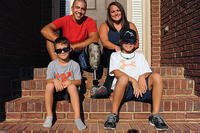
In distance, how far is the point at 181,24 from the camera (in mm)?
4805

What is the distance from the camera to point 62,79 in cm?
353

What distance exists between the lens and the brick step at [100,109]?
3.60 meters

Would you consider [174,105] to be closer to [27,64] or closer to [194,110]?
[194,110]

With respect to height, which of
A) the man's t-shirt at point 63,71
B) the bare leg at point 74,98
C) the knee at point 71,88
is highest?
the man's t-shirt at point 63,71

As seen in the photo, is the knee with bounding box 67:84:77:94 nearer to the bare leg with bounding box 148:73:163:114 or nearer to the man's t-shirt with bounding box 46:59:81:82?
the man's t-shirt with bounding box 46:59:81:82

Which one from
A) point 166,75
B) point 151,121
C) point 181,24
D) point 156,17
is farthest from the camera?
point 156,17

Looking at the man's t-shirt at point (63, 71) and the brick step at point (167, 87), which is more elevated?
the man's t-shirt at point (63, 71)

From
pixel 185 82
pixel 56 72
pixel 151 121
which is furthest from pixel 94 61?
pixel 185 82

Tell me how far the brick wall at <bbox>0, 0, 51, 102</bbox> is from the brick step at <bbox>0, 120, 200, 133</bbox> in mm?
763

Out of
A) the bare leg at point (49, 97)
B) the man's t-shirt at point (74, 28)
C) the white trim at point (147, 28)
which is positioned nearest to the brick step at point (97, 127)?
the bare leg at point (49, 97)

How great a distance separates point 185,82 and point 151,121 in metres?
1.00

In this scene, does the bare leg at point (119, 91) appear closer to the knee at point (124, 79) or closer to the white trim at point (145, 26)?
the knee at point (124, 79)

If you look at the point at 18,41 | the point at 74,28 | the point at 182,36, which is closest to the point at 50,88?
the point at 74,28

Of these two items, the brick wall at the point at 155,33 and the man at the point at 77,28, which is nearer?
the man at the point at 77,28
